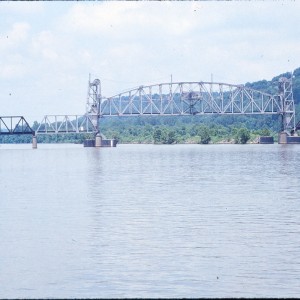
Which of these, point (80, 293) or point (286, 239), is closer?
point (80, 293)

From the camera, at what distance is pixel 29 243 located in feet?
102

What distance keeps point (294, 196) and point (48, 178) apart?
1263 inches

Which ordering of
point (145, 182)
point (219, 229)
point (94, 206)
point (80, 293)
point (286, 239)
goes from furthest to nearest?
point (145, 182) < point (94, 206) < point (219, 229) < point (286, 239) < point (80, 293)

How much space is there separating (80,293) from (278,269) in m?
6.35

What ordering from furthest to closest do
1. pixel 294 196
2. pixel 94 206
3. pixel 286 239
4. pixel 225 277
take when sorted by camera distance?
pixel 294 196, pixel 94 206, pixel 286 239, pixel 225 277

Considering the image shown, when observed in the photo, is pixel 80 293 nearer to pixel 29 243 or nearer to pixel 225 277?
pixel 225 277

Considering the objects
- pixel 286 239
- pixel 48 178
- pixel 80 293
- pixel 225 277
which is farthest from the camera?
pixel 48 178

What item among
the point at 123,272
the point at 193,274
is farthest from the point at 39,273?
the point at 193,274

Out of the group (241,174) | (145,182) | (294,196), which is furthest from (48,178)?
(294,196)

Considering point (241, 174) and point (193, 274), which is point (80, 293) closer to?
point (193, 274)

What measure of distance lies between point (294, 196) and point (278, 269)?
26.1m

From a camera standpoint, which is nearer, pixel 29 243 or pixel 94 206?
pixel 29 243

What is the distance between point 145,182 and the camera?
224 ft

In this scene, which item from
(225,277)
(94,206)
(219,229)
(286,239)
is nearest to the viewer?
(225,277)
